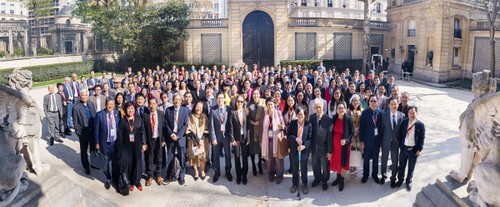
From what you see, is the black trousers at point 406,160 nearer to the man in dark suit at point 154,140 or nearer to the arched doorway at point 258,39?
the man in dark suit at point 154,140

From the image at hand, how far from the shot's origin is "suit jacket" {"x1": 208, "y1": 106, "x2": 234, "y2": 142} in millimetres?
7980

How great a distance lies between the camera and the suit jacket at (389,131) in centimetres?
748

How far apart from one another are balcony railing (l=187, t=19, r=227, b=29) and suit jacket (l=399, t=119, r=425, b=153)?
23.1m

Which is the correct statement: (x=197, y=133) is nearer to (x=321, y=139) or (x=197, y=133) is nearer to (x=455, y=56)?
(x=321, y=139)

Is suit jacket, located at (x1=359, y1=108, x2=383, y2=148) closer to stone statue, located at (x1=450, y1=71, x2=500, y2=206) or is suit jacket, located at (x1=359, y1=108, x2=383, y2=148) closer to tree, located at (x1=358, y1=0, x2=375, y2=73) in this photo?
stone statue, located at (x1=450, y1=71, x2=500, y2=206)

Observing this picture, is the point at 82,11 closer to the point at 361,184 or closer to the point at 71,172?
the point at 71,172

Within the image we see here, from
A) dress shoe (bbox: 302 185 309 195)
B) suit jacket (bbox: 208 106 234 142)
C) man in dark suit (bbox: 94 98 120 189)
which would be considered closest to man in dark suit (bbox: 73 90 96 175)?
man in dark suit (bbox: 94 98 120 189)

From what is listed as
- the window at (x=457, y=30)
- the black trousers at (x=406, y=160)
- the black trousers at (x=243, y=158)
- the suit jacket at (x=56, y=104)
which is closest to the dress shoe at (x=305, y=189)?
the black trousers at (x=243, y=158)

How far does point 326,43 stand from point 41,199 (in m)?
26.1

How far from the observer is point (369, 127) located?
759cm

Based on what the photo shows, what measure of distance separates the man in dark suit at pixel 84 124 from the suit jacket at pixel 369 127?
5812 millimetres

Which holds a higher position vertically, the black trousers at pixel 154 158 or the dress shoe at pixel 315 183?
the black trousers at pixel 154 158

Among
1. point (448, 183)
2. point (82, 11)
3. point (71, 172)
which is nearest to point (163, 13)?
point (82, 11)

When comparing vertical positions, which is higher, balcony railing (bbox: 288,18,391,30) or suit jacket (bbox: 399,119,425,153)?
balcony railing (bbox: 288,18,391,30)
